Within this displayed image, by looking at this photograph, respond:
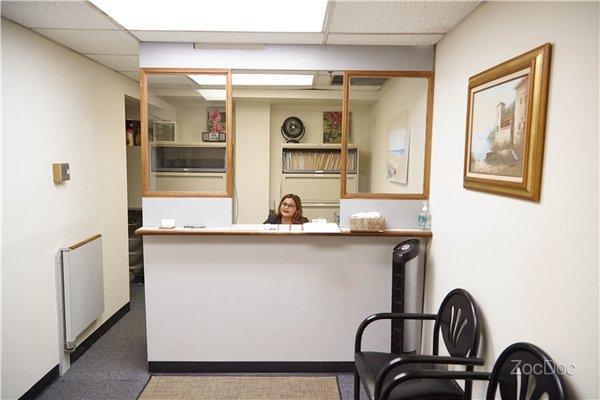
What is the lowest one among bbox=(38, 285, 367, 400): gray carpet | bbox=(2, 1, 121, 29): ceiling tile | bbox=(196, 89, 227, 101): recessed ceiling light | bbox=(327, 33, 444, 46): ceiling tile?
bbox=(38, 285, 367, 400): gray carpet

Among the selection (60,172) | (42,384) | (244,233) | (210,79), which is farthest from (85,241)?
(210,79)

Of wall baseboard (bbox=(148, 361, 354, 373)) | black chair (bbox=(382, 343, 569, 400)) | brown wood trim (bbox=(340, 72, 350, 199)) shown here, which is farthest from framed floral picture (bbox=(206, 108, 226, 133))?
black chair (bbox=(382, 343, 569, 400))

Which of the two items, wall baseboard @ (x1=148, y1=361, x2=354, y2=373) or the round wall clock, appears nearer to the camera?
wall baseboard @ (x1=148, y1=361, x2=354, y2=373)

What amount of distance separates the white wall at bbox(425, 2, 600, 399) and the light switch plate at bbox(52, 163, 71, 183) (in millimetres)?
2517

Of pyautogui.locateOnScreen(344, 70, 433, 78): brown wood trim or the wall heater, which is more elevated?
pyautogui.locateOnScreen(344, 70, 433, 78): brown wood trim

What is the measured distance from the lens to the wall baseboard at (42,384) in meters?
2.27

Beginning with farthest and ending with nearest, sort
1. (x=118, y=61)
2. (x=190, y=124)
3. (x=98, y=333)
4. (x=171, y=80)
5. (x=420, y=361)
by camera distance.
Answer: (x=190, y=124)
(x=98, y=333)
(x=118, y=61)
(x=171, y=80)
(x=420, y=361)

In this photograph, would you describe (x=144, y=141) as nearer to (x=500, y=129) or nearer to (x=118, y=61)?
(x=118, y=61)

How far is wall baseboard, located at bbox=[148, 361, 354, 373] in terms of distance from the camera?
8.64 ft

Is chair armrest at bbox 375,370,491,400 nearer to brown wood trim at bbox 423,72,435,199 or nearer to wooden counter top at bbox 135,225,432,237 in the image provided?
wooden counter top at bbox 135,225,432,237

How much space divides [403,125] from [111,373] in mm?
2870

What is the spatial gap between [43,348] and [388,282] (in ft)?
7.51

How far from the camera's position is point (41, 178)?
7.79 feet

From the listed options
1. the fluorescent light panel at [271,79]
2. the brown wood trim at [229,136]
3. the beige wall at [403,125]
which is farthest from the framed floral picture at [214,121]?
the beige wall at [403,125]
